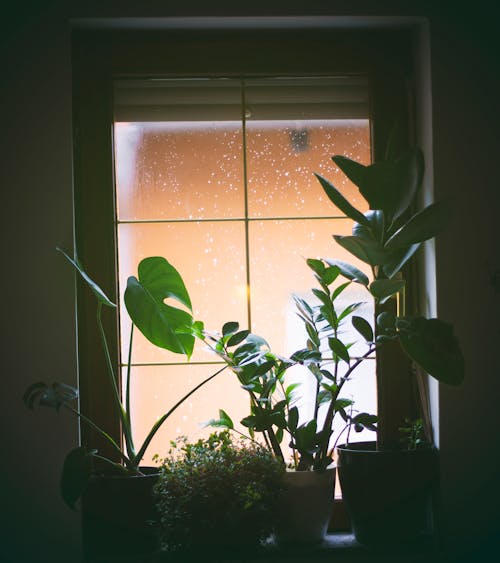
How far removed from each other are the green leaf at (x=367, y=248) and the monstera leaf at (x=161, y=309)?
21.9 inches

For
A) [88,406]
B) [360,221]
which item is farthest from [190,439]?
[360,221]

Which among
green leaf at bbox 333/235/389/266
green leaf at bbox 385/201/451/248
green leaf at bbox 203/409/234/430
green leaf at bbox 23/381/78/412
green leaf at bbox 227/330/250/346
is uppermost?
green leaf at bbox 385/201/451/248

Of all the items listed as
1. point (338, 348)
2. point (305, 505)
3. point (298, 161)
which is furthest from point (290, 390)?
point (298, 161)

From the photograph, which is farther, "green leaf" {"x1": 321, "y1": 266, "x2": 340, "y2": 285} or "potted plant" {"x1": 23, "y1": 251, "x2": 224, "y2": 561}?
"green leaf" {"x1": 321, "y1": 266, "x2": 340, "y2": 285}

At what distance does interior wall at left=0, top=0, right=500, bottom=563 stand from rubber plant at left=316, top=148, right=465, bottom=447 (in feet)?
0.85

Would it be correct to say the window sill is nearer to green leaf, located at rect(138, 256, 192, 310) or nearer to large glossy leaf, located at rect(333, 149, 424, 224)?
green leaf, located at rect(138, 256, 192, 310)

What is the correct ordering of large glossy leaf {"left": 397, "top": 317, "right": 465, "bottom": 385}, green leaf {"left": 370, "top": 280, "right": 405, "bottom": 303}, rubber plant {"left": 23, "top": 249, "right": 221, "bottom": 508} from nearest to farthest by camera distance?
1. large glossy leaf {"left": 397, "top": 317, "right": 465, "bottom": 385}
2. green leaf {"left": 370, "top": 280, "right": 405, "bottom": 303}
3. rubber plant {"left": 23, "top": 249, "right": 221, "bottom": 508}

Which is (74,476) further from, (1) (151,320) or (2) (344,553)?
(2) (344,553)

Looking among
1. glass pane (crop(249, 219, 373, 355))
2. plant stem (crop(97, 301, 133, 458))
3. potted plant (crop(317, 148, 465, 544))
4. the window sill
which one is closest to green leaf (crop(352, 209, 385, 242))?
potted plant (crop(317, 148, 465, 544))

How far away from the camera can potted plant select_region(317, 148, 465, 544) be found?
2213 mm

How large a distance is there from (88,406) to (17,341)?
13.6 inches

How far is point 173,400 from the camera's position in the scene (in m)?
2.64

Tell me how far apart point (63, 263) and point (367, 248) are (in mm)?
1034

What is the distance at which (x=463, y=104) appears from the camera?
252 centimetres
